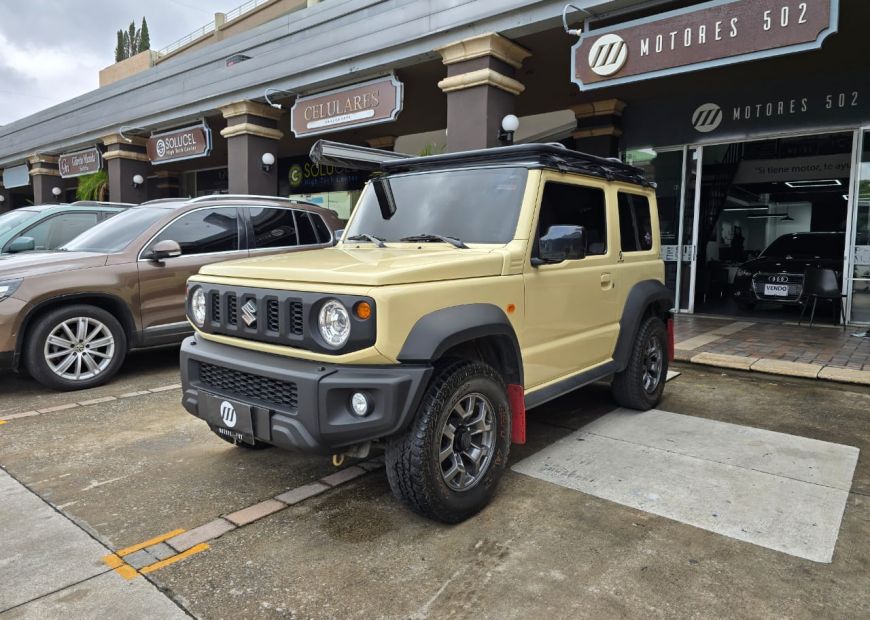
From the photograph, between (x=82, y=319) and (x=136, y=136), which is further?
(x=136, y=136)

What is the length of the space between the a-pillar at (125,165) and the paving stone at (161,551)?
15.2 meters

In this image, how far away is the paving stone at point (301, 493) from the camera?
10.9ft

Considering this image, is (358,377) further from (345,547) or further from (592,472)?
(592,472)

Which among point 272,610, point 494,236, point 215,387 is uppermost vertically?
point 494,236

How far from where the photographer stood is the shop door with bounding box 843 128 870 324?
9.25 m

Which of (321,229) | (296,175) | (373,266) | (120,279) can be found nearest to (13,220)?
(120,279)

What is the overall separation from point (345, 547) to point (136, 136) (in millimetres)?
16361

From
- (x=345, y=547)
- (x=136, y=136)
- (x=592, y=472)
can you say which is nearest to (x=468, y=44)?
(x=592, y=472)

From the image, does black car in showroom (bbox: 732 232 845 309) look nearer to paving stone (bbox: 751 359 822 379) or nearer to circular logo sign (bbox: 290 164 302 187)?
paving stone (bbox: 751 359 822 379)

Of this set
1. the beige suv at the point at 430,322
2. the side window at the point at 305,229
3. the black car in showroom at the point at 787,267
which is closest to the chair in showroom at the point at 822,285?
the black car in showroom at the point at 787,267

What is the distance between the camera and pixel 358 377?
270cm

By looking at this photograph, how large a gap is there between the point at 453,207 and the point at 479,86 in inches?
215

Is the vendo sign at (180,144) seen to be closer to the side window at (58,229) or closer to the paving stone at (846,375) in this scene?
the side window at (58,229)

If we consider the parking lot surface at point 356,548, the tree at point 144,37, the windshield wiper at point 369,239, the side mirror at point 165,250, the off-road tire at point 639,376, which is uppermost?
the tree at point 144,37
